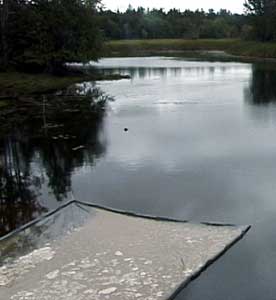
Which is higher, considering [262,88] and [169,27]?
[169,27]

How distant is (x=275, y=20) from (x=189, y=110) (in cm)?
4562

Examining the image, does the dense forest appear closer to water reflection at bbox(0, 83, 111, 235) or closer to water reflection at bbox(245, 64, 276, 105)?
water reflection at bbox(0, 83, 111, 235)

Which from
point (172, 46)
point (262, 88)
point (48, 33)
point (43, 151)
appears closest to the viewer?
point (43, 151)

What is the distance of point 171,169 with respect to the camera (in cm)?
1298

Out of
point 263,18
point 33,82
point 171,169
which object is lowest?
point 171,169

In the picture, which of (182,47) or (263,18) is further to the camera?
(182,47)

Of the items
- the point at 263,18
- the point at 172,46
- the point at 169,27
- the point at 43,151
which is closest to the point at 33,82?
the point at 43,151

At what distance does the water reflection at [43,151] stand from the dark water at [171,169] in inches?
1.2

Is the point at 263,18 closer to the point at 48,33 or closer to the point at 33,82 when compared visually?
the point at 48,33

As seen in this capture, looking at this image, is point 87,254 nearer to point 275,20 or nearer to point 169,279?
point 169,279

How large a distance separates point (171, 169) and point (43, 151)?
4548 mm

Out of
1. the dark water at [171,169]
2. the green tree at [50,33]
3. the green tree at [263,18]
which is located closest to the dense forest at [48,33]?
the green tree at [50,33]

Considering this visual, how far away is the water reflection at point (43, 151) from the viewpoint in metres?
11.0

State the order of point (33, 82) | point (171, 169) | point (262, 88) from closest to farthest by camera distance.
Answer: point (171, 169), point (262, 88), point (33, 82)
